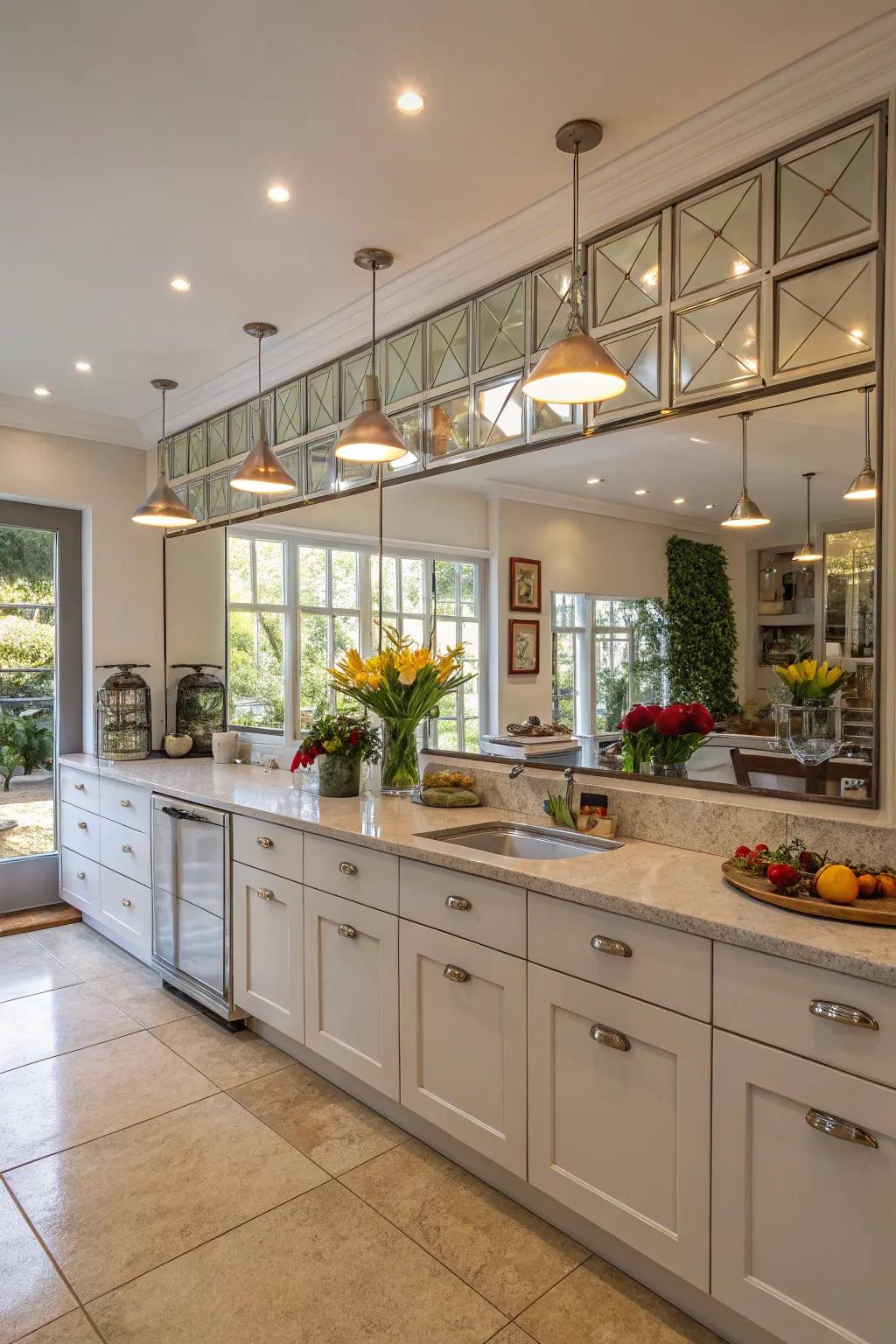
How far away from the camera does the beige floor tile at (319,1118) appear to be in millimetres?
2477

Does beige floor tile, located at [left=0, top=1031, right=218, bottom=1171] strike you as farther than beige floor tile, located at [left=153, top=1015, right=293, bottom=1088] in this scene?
No

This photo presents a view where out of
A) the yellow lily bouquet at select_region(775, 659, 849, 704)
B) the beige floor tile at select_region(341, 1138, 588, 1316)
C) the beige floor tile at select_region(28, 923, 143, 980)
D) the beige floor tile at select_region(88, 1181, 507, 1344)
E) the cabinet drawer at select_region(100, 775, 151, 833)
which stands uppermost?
the yellow lily bouquet at select_region(775, 659, 849, 704)

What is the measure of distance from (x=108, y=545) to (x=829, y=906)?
4.38m

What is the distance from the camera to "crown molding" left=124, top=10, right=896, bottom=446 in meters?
1.93

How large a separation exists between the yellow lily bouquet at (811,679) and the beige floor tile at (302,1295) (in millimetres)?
1598

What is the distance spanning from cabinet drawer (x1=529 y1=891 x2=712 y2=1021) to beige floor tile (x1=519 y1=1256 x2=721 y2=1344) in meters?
0.71

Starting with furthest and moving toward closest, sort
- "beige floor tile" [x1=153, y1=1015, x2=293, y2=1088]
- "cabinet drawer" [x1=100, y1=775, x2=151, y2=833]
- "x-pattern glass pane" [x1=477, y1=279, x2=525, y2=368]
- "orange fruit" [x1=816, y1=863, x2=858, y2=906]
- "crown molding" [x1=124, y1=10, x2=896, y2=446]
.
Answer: "cabinet drawer" [x1=100, y1=775, x2=151, y2=833], "beige floor tile" [x1=153, y1=1015, x2=293, y2=1088], "x-pattern glass pane" [x1=477, y1=279, x2=525, y2=368], "crown molding" [x1=124, y1=10, x2=896, y2=446], "orange fruit" [x1=816, y1=863, x2=858, y2=906]

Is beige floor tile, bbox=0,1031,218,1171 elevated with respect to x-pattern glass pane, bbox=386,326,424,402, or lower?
lower

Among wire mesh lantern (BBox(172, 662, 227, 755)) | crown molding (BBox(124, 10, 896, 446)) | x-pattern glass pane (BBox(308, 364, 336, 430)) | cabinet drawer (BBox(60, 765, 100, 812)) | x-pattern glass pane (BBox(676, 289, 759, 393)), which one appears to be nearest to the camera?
crown molding (BBox(124, 10, 896, 446))

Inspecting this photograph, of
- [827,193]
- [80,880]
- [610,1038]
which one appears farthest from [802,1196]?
[80,880]

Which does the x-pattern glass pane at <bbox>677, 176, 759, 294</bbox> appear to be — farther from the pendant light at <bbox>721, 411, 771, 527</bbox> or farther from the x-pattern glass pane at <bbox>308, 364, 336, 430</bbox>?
the x-pattern glass pane at <bbox>308, 364, 336, 430</bbox>

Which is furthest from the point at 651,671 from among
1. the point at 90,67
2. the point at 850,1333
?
the point at 90,67

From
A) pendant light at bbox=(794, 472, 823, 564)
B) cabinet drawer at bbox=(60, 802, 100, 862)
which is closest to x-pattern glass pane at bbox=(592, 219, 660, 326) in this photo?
pendant light at bbox=(794, 472, 823, 564)

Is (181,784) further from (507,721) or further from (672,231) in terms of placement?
(672,231)
